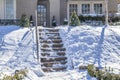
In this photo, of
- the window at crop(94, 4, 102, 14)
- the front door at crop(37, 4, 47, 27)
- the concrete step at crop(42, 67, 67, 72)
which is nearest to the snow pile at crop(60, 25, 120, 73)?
the concrete step at crop(42, 67, 67, 72)

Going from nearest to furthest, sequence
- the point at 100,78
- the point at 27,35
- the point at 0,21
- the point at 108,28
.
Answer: the point at 100,78
the point at 27,35
the point at 108,28
the point at 0,21

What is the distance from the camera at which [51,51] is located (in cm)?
2475

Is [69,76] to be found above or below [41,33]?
below

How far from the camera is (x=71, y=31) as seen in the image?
27.7m

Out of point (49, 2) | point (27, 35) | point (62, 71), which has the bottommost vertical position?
point (62, 71)

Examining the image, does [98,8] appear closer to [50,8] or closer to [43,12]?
[50,8]

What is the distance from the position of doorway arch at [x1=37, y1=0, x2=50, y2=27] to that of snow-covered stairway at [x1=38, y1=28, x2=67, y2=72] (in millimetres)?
7839

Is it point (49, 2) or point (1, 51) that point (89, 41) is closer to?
point (1, 51)

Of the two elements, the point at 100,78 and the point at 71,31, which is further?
the point at 71,31

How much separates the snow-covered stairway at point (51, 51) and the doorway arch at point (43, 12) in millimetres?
7839

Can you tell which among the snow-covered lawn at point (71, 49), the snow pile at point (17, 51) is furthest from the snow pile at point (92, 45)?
the snow pile at point (17, 51)

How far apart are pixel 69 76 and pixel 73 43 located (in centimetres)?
584

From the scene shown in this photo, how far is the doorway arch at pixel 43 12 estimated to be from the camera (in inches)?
1417

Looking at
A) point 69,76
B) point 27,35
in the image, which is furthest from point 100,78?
point 27,35
